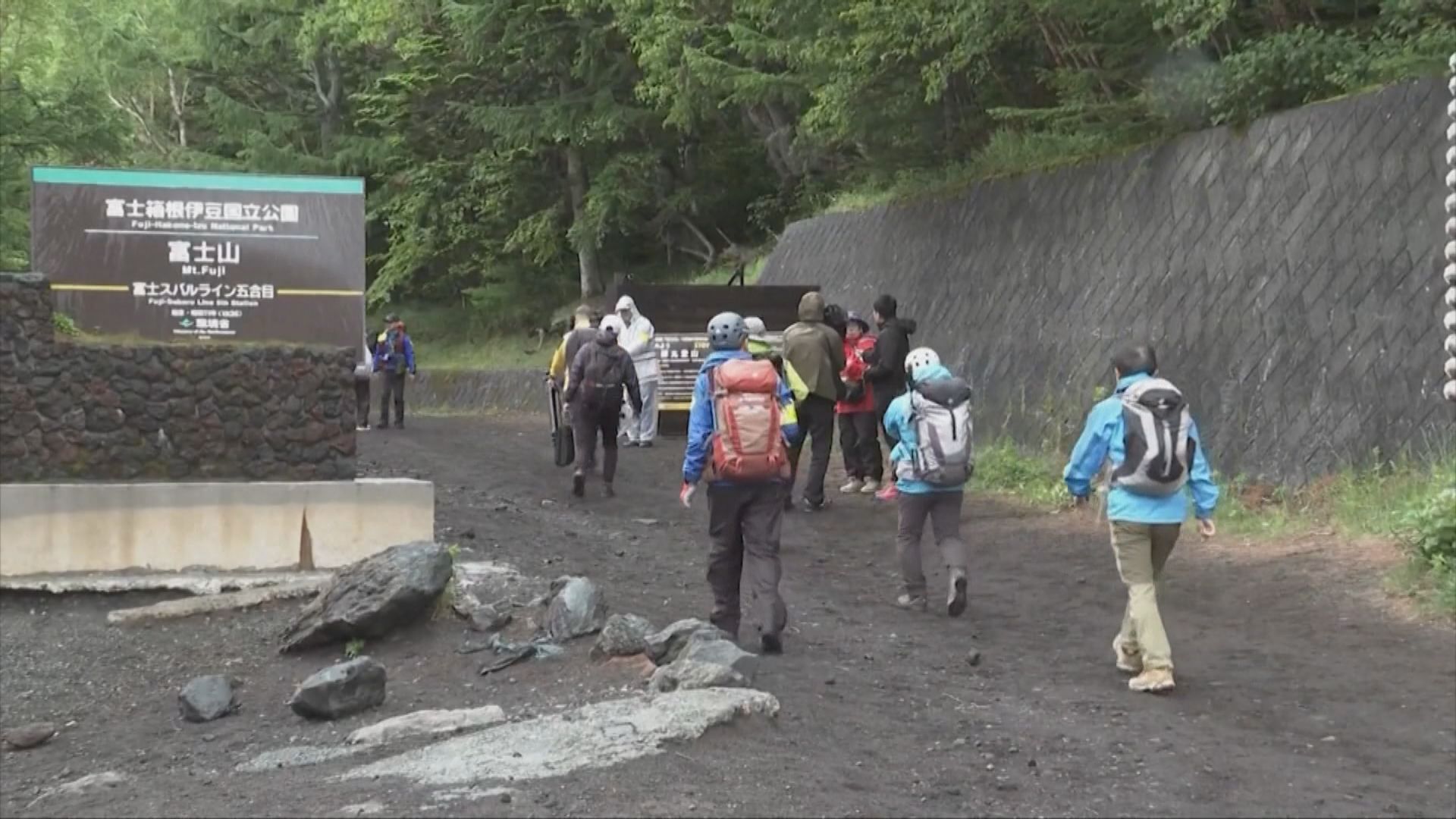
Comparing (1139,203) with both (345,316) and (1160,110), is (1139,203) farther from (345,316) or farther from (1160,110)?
(345,316)

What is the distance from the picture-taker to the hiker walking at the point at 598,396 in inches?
600

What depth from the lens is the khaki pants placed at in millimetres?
8000

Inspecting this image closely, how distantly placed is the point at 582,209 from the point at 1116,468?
29265mm

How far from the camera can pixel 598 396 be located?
1524 centimetres

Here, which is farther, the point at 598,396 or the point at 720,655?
the point at 598,396

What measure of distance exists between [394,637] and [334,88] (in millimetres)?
38204

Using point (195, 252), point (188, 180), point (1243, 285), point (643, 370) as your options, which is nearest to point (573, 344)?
point (643, 370)

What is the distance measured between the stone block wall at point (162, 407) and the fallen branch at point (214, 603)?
896 millimetres

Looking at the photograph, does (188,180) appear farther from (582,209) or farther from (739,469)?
(582,209)

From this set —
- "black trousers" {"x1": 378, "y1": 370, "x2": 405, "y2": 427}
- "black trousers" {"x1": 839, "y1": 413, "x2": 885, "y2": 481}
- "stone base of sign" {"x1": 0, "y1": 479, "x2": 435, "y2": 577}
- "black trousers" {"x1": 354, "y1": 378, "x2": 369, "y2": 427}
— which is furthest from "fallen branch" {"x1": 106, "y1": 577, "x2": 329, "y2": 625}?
"black trousers" {"x1": 378, "y1": 370, "x2": 405, "y2": 427}

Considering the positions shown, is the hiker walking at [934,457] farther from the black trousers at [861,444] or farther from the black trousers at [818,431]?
the black trousers at [861,444]

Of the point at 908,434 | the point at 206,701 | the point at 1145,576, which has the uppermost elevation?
the point at 908,434

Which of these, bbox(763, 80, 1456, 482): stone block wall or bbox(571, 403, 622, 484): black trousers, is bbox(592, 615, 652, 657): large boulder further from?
bbox(571, 403, 622, 484): black trousers

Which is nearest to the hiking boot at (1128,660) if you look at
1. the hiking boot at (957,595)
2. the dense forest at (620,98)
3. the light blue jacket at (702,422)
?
the hiking boot at (957,595)
